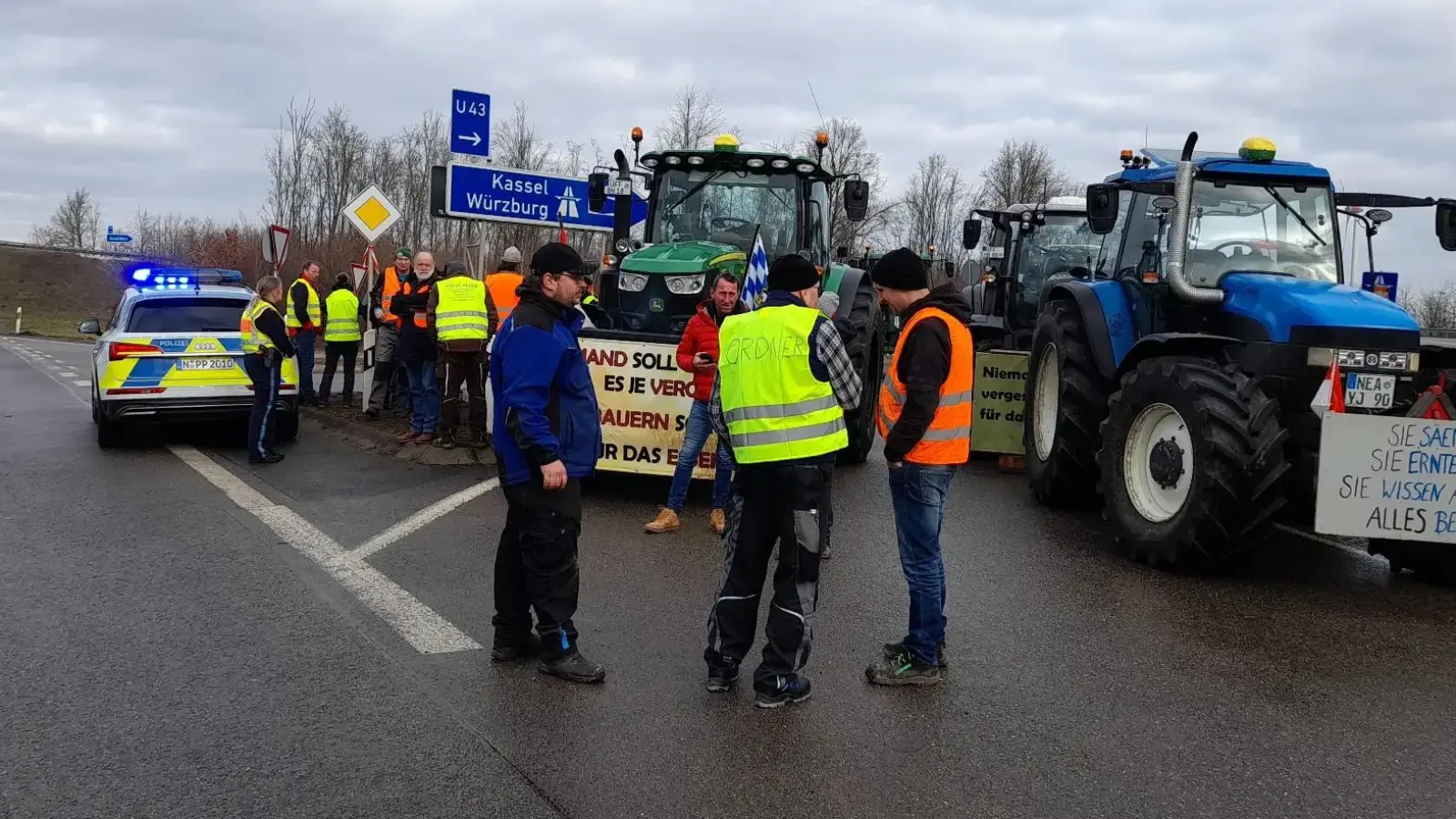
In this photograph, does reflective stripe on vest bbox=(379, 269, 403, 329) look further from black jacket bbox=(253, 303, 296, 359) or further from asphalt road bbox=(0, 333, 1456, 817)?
asphalt road bbox=(0, 333, 1456, 817)

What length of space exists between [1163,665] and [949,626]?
1.05 m

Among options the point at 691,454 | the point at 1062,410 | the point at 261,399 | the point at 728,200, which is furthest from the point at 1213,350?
the point at 261,399

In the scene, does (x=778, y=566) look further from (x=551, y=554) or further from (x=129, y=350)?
(x=129, y=350)

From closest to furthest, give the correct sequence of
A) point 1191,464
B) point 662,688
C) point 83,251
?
point 662,688 < point 1191,464 < point 83,251

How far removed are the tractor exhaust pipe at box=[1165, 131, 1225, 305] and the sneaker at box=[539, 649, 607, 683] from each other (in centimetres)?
475

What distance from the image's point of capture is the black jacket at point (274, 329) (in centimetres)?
1042

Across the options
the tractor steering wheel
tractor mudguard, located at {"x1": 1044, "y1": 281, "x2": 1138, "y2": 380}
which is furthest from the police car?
tractor mudguard, located at {"x1": 1044, "y1": 281, "x2": 1138, "y2": 380}

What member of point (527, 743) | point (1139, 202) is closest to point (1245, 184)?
point (1139, 202)

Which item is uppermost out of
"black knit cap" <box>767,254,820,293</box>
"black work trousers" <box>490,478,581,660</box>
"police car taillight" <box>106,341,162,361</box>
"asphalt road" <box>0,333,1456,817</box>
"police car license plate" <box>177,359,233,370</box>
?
"black knit cap" <box>767,254,820,293</box>

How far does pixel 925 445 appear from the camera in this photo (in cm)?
504

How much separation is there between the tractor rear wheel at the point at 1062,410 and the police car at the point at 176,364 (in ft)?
23.4

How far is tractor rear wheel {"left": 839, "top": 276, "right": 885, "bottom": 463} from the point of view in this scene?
10.5m

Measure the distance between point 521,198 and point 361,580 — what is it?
30.7 ft

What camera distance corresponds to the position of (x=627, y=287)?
32.7ft
